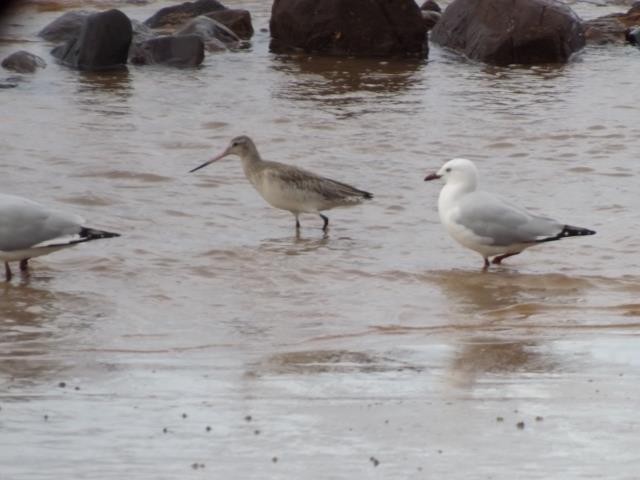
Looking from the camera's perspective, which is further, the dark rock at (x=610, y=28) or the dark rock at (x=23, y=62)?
the dark rock at (x=610, y=28)

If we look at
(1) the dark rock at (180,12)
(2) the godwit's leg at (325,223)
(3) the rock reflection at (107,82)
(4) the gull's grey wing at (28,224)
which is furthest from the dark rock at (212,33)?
(4) the gull's grey wing at (28,224)

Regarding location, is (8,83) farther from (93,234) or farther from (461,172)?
(461,172)

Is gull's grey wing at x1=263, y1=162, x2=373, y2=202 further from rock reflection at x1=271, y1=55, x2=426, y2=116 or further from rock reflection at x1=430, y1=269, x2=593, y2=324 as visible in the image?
rock reflection at x1=271, y1=55, x2=426, y2=116

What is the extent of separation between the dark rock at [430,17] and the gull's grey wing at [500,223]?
37.7 feet

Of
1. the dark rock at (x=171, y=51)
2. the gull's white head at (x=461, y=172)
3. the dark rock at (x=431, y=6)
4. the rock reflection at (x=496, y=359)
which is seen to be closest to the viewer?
the rock reflection at (x=496, y=359)

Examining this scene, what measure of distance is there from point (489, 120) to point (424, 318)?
272 inches

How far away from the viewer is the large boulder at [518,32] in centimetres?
1870

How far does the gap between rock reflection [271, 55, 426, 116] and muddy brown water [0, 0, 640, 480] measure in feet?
0.19

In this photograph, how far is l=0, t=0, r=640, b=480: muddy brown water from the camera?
570 centimetres

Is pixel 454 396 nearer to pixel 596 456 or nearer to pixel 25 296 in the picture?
pixel 596 456

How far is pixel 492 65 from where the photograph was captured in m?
18.7

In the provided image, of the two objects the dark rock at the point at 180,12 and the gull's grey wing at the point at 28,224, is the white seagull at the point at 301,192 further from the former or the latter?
the dark rock at the point at 180,12

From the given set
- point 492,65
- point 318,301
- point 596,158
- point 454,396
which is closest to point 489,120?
point 596,158

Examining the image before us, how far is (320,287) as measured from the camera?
9695 mm
